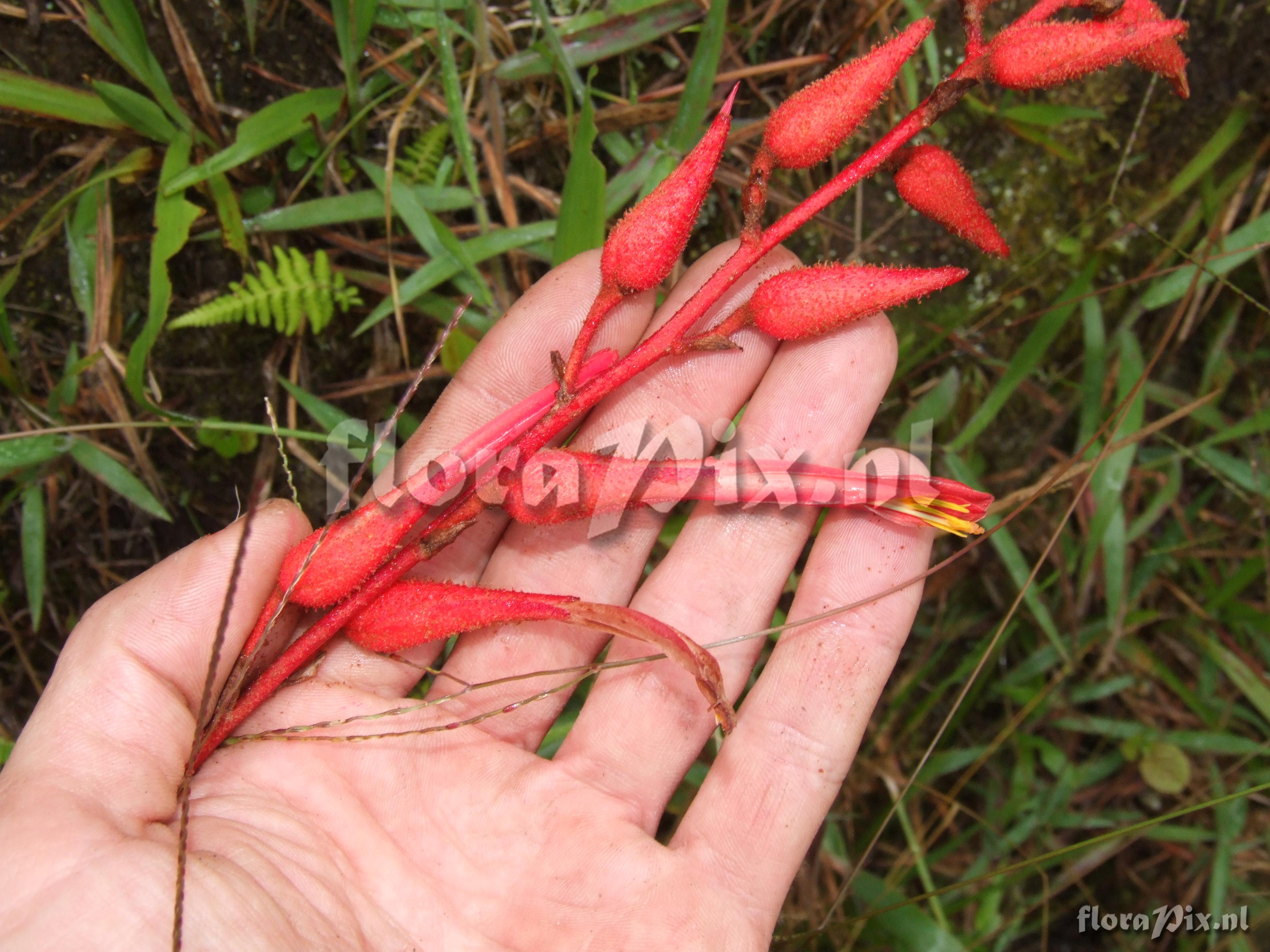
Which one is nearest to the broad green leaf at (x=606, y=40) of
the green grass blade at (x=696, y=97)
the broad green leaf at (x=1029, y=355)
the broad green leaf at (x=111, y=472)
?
the green grass blade at (x=696, y=97)

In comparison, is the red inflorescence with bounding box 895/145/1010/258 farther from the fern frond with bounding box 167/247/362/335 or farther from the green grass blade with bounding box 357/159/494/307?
the fern frond with bounding box 167/247/362/335

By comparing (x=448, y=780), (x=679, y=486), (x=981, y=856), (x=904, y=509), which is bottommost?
(x=981, y=856)

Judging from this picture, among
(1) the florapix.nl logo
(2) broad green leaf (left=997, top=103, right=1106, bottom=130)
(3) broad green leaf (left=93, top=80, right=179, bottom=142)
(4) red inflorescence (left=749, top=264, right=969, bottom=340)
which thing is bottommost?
(1) the florapix.nl logo

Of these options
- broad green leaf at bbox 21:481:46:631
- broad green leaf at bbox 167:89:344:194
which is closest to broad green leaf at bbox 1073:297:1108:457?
broad green leaf at bbox 167:89:344:194

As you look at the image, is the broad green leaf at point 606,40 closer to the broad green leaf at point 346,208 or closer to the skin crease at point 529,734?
the broad green leaf at point 346,208

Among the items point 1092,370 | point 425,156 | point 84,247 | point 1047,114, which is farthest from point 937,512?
point 84,247

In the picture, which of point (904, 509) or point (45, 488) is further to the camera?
point (45, 488)

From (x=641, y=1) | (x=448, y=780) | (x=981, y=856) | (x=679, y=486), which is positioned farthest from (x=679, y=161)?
(x=981, y=856)

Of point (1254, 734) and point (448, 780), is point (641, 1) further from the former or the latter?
point (1254, 734)
